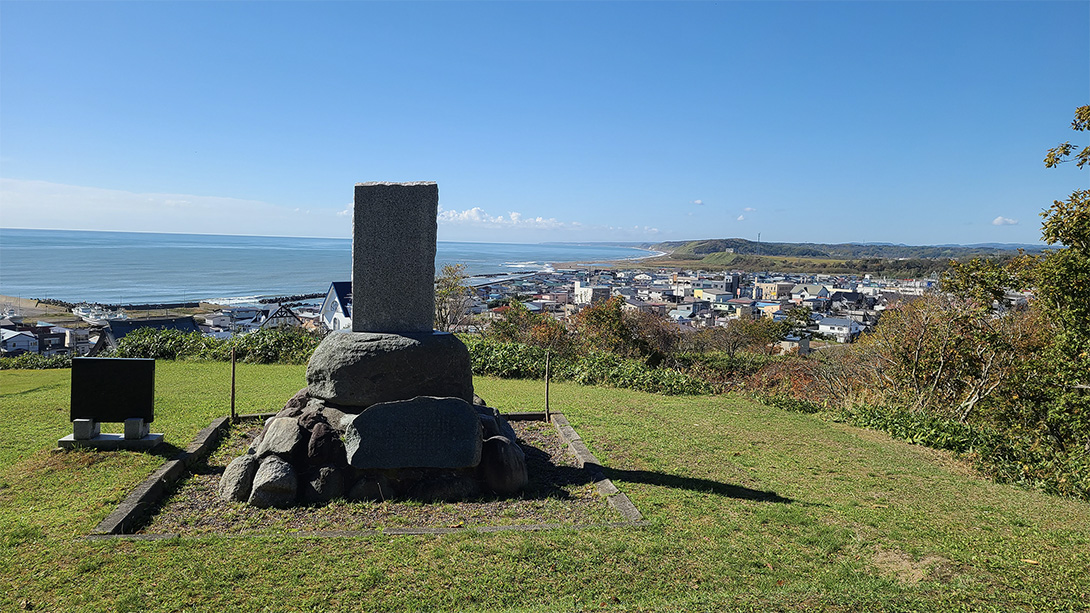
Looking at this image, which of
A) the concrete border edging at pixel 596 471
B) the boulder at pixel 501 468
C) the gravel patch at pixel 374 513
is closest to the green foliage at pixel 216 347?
the concrete border edging at pixel 596 471

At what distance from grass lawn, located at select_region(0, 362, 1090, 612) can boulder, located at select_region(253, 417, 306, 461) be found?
115cm

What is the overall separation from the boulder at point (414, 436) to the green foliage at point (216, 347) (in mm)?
9924

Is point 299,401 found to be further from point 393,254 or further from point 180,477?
point 393,254

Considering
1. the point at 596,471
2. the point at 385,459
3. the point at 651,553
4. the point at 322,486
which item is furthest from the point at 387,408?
the point at 651,553

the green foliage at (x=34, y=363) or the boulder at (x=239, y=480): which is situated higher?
the boulder at (x=239, y=480)

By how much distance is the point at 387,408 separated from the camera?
5.73 metres

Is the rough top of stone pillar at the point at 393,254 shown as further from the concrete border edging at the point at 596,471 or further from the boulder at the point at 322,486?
the concrete border edging at the point at 596,471

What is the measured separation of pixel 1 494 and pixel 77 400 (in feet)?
4.79

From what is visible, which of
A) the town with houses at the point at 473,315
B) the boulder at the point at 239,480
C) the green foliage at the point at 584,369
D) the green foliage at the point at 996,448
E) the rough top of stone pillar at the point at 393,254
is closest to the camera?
the boulder at the point at 239,480

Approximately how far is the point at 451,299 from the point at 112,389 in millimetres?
14271

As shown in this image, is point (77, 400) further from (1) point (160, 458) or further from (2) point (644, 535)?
(2) point (644, 535)

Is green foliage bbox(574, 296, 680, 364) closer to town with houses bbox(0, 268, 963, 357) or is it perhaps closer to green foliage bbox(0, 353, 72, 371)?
town with houses bbox(0, 268, 963, 357)

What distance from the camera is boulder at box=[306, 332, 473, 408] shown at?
19.7 feet

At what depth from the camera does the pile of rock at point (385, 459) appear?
546 centimetres
